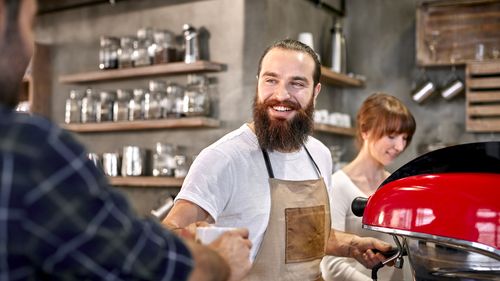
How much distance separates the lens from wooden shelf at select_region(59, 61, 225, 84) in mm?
4013

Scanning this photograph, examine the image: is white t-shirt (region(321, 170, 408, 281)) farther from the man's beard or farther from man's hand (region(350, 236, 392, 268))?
the man's beard

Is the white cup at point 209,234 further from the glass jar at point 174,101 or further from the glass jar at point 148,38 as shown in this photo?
the glass jar at point 148,38

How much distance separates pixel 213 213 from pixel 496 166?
0.80 metres

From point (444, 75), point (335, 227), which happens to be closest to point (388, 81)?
point (444, 75)

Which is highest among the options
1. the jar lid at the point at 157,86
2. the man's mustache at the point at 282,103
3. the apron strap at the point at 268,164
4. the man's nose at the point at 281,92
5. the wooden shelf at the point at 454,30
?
the wooden shelf at the point at 454,30

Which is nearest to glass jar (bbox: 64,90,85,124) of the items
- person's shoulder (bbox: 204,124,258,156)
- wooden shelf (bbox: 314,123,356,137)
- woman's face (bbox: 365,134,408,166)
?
wooden shelf (bbox: 314,123,356,137)

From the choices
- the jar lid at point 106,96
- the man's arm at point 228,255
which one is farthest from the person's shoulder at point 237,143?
the jar lid at point 106,96

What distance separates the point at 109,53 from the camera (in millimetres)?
4496

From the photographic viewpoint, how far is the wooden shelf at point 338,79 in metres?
4.18

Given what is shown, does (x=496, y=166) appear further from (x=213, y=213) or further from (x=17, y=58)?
(x=17, y=58)

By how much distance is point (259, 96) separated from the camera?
89.5 inches

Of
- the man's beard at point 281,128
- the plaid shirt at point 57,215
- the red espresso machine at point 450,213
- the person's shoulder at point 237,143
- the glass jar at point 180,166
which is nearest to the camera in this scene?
the plaid shirt at point 57,215

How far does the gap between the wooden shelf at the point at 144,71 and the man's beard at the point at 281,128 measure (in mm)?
1748

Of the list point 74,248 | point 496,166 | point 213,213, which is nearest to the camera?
point 74,248
